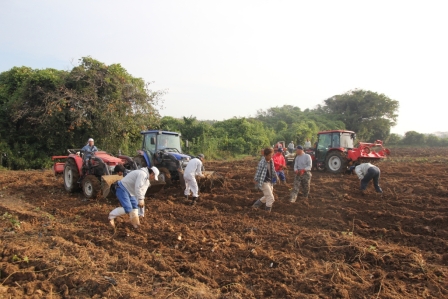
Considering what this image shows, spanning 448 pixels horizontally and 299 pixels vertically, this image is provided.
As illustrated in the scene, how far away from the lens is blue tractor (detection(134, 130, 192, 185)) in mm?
9617

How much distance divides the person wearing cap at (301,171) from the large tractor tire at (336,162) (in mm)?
4928

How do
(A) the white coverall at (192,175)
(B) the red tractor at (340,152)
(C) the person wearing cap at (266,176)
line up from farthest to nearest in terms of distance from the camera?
(B) the red tractor at (340,152)
(A) the white coverall at (192,175)
(C) the person wearing cap at (266,176)

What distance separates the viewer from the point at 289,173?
1346 cm

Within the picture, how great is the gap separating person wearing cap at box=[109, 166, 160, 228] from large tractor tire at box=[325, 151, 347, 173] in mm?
8668

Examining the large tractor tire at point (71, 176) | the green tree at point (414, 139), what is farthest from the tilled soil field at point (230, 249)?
the green tree at point (414, 139)

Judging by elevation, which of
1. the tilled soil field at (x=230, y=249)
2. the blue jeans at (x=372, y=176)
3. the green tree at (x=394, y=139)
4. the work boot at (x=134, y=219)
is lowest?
the tilled soil field at (x=230, y=249)

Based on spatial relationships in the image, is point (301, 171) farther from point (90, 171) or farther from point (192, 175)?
point (90, 171)

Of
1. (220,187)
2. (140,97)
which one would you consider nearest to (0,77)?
(140,97)

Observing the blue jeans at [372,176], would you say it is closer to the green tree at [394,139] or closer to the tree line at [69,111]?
the tree line at [69,111]

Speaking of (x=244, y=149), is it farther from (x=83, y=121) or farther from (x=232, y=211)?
(x=232, y=211)

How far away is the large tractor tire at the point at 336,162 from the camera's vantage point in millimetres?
12669

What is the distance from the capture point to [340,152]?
1280cm

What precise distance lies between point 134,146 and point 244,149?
889 centimetres

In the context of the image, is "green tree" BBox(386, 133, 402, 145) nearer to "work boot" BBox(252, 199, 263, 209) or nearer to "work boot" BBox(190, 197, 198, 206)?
"work boot" BBox(252, 199, 263, 209)
